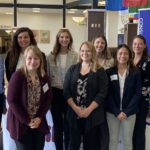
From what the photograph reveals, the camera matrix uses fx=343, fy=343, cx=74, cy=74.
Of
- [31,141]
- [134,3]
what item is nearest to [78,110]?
[31,141]

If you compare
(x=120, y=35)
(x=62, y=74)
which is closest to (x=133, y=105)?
(x=62, y=74)

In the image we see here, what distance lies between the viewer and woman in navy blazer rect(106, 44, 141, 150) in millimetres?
3436

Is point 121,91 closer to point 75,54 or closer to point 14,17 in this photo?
point 75,54

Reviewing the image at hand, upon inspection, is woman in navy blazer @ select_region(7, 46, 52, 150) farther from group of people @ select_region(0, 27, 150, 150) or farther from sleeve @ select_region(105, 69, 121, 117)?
sleeve @ select_region(105, 69, 121, 117)

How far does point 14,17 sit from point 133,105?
30.8 ft

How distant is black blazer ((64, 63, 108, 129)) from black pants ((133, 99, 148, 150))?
0.48 metres

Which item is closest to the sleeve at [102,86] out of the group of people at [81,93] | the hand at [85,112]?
the group of people at [81,93]

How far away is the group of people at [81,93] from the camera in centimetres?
292

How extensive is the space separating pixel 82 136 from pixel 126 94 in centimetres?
61

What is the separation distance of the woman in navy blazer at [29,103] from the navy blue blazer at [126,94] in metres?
0.75

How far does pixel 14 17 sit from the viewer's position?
12109 millimetres

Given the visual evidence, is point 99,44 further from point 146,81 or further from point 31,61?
point 31,61

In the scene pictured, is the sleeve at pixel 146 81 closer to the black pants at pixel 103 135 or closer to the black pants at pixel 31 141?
the black pants at pixel 103 135

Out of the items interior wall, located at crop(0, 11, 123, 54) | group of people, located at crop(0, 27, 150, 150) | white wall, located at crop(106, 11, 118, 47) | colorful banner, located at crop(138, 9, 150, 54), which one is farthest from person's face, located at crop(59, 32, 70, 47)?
interior wall, located at crop(0, 11, 123, 54)
